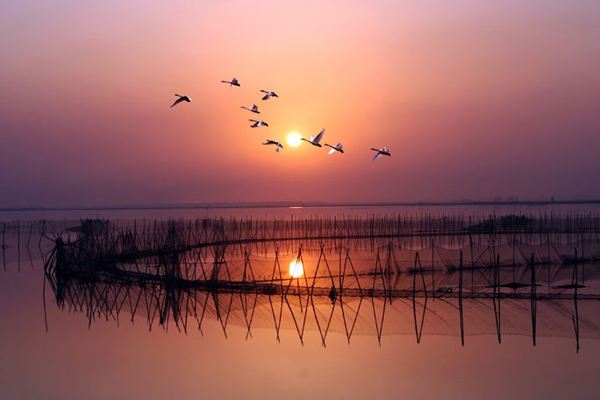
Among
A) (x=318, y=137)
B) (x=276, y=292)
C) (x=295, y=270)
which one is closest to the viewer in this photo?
(x=318, y=137)

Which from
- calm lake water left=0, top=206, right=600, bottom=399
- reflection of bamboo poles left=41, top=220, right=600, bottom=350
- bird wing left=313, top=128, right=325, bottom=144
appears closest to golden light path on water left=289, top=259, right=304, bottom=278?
reflection of bamboo poles left=41, top=220, right=600, bottom=350

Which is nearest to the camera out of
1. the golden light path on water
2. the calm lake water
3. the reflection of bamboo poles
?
the calm lake water

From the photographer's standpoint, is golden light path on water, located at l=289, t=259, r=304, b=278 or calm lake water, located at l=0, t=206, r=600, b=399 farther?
golden light path on water, located at l=289, t=259, r=304, b=278

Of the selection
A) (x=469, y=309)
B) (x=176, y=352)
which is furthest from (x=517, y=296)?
(x=176, y=352)

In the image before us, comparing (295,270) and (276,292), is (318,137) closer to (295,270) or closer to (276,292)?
(276,292)

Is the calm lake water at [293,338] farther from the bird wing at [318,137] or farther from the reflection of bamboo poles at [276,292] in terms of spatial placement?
the bird wing at [318,137]

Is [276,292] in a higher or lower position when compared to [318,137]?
lower

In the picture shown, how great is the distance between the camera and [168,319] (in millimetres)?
9789

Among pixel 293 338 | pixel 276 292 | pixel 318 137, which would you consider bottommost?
pixel 293 338

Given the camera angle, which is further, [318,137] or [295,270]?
[295,270]

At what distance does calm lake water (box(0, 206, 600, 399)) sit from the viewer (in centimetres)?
664

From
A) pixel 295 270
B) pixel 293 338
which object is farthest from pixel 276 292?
pixel 295 270

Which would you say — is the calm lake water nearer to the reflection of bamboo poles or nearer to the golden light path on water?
the reflection of bamboo poles

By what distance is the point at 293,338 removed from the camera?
8.61 metres
